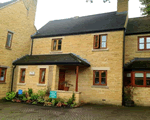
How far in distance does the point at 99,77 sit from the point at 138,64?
3325 mm

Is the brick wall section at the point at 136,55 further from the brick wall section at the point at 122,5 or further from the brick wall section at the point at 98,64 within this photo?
the brick wall section at the point at 122,5

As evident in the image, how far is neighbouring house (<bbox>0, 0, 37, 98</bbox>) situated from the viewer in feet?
46.6

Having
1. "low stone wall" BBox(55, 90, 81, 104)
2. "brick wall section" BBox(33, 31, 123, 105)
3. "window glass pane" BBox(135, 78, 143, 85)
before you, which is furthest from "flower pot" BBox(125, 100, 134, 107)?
"low stone wall" BBox(55, 90, 81, 104)

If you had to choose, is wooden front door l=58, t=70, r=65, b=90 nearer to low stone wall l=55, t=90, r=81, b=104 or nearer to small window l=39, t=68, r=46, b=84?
small window l=39, t=68, r=46, b=84

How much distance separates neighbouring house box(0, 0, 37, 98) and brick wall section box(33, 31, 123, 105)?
487 centimetres

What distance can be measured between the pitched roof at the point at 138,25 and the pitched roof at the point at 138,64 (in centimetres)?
244

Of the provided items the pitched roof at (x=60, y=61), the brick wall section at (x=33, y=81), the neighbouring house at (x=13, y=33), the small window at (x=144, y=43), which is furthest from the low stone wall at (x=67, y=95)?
the small window at (x=144, y=43)

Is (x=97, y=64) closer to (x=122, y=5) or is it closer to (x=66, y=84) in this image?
(x=66, y=84)

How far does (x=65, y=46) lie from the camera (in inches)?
594

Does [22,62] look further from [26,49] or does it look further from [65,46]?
[65,46]

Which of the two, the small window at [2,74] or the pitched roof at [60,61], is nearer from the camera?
the pitched roof at [60,61]

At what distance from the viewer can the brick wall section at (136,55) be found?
11.8 m

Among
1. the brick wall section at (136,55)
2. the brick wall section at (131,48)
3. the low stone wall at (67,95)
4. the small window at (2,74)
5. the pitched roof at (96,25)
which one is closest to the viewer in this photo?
the low stone wall at (67,95)

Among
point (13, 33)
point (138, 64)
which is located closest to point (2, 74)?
point (13, 33)
